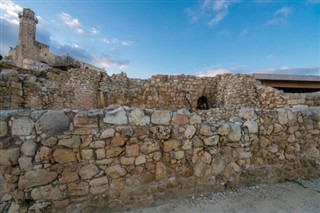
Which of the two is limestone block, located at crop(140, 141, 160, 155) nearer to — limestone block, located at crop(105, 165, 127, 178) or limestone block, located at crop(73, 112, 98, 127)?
limestone block, located at crop(105, 165, 127, 178)

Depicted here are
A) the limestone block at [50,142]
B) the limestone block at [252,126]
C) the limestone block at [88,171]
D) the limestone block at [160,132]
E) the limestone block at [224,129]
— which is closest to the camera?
the limestone block at [50,142]

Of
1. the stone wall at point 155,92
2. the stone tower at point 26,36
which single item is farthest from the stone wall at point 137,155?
the stone tower at point 26,36

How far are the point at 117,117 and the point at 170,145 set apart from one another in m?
0.94

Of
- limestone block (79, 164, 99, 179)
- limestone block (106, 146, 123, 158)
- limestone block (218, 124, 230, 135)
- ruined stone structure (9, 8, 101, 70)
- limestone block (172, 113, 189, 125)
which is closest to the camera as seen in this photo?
limestone block (79, 164, 99, 179)

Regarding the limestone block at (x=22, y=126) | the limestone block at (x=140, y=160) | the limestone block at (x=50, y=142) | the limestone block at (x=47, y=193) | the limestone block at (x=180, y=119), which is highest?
the limestone block at (x=180, y=119)

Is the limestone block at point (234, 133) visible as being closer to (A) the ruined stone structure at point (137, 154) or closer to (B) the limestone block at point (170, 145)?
(A) the ruined stone structure at point (137, 154)

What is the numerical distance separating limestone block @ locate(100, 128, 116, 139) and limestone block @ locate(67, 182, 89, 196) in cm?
66

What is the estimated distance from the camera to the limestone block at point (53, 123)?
7.01 ft

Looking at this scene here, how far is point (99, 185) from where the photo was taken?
233cm

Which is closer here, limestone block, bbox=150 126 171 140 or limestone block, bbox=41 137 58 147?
limestone block, bbox=41 137 58 147

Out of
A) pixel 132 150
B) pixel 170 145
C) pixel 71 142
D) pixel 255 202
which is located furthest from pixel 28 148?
pixel 255 202

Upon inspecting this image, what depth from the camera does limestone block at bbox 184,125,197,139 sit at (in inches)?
109

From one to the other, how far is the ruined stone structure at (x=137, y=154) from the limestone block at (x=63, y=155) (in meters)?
0.01

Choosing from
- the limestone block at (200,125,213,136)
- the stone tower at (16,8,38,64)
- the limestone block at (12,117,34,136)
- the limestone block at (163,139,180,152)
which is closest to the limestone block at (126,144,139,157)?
the limestone block at (163,139,180,152)
